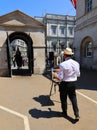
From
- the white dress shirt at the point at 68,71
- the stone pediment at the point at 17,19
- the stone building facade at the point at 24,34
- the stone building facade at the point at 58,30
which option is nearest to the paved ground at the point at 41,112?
the white dress shirt at the point at 68,71

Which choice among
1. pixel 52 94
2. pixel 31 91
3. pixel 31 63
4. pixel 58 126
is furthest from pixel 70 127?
pixel 31 63

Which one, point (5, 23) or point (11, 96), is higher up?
point (5, 23)

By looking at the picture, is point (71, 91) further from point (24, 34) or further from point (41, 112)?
point (24, 34)

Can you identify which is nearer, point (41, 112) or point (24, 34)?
point (41, 112)

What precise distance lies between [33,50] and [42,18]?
36.3 meters

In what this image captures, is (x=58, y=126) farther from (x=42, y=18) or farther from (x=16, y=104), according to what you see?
(x=42, y=18)

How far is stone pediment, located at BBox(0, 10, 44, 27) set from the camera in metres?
15.1

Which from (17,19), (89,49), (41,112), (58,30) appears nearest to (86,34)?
(89,49)

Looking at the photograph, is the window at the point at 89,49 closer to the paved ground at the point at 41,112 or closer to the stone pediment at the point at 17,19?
the stone pediment at the point at 17,19

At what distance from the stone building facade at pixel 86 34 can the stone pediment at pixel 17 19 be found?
21.7 feet

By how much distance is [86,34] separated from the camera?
20.8m

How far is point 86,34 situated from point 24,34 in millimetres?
7813

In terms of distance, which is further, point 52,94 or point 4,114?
point 52,94

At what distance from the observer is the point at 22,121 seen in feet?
19.1
